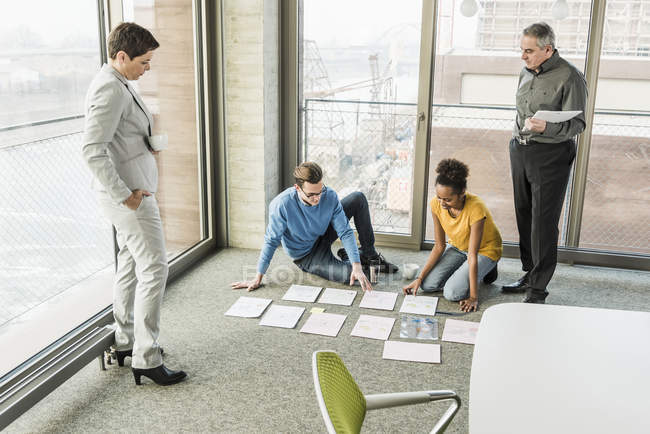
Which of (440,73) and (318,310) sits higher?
(440,73)

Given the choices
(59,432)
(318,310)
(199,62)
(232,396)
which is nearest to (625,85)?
(318,310)

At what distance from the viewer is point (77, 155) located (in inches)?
126

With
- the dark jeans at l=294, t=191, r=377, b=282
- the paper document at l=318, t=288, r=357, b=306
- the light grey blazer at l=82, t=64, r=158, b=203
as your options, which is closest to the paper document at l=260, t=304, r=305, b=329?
the paper document at l=318, t=288, r=357, b=306

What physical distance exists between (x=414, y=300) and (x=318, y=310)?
599 millimetres

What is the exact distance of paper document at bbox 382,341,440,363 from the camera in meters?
3.19

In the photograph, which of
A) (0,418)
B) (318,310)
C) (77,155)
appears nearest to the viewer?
(0,418)

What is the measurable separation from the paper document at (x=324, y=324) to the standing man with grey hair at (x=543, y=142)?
1177 millimetres

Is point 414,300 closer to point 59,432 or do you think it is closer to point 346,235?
point 346,235

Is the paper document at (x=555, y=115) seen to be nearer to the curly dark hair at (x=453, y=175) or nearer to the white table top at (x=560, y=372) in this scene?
the curly dark hair at (x=453, y=175)

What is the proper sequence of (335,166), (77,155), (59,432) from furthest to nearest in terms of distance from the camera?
1. (335,166)
2. (77,155)
3. (59,432)

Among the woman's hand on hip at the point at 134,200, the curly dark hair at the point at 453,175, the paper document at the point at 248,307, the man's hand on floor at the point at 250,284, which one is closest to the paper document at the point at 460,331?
the curly dark hair at the point at 453,175

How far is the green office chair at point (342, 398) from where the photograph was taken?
149 cm

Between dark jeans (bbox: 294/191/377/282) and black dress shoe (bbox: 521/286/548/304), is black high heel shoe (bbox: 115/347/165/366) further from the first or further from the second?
black dress shoe (bbox: 521/286/548/304)

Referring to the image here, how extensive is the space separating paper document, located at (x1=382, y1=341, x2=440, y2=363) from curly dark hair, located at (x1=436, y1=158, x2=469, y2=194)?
2.92 ft
